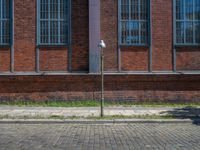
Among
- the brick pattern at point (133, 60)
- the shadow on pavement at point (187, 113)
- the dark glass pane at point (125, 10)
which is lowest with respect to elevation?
the shadow on pavement at point (187, 113)

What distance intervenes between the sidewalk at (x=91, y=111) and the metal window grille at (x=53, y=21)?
3848 millimetres

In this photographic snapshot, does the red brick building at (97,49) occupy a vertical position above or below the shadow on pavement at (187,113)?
above

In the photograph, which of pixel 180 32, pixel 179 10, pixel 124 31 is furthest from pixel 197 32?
pixel 124 31

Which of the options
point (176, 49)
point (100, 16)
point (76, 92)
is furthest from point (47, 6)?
point (176, 49)

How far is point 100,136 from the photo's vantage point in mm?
13227

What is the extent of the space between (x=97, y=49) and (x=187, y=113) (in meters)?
5.81

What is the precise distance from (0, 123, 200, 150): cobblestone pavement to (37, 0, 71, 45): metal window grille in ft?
23.0

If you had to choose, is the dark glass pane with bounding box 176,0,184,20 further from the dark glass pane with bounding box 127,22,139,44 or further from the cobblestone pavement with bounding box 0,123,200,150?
the cobblestone pavement with bounding box 0,123,200,150

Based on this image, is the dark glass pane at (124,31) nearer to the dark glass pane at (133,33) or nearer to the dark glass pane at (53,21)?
the dark glass pane at (133,33)

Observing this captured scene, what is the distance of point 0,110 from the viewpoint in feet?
65.1

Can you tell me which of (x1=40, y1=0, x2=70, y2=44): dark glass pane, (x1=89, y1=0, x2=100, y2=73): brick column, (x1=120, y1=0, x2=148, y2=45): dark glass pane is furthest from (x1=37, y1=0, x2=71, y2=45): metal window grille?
(x1=120, y1=0, x2=148, y2=45): dark glass pane

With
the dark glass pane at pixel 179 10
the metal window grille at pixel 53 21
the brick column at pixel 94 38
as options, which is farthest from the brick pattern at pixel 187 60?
the metal window grille at pixel 53 21

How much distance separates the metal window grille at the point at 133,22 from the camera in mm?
22297

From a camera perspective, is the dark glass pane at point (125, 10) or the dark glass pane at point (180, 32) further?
the dark glass pane at point (180, 32)
